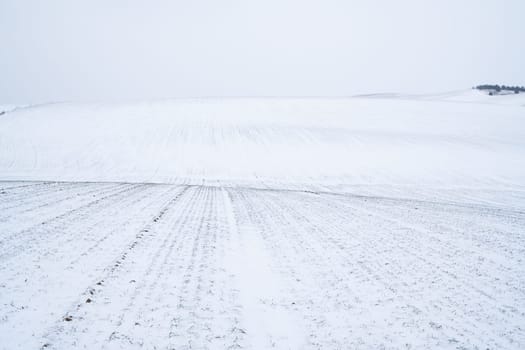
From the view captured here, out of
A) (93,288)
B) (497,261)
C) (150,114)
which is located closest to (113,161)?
(150,114)

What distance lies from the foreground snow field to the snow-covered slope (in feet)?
46.6

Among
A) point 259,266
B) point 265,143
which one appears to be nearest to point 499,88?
point 265,143

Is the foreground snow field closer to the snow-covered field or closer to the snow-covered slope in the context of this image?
the snow-covered field

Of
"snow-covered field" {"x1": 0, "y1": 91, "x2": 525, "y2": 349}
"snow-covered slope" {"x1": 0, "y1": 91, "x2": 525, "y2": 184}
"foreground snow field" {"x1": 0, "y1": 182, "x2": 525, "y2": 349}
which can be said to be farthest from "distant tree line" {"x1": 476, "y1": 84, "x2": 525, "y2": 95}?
"foreground snow field" {"x1": 0, "y1": 182, "x2": 525, "y2": 349}

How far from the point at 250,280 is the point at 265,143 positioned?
101ft

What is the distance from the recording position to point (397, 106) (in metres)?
61.8

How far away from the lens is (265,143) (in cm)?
3734

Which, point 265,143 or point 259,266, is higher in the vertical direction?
point 265,143

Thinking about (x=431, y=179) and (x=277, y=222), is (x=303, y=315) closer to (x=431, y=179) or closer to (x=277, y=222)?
(x=277, y=222)

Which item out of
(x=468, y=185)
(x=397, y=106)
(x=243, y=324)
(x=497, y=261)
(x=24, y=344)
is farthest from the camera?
(x=397, y=106)

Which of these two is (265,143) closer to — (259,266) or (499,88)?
(259,266)

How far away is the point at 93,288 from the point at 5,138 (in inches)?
1564

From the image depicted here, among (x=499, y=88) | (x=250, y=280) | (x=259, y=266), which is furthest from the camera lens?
(x=499, y=88)

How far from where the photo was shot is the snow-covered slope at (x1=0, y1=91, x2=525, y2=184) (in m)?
27.8
